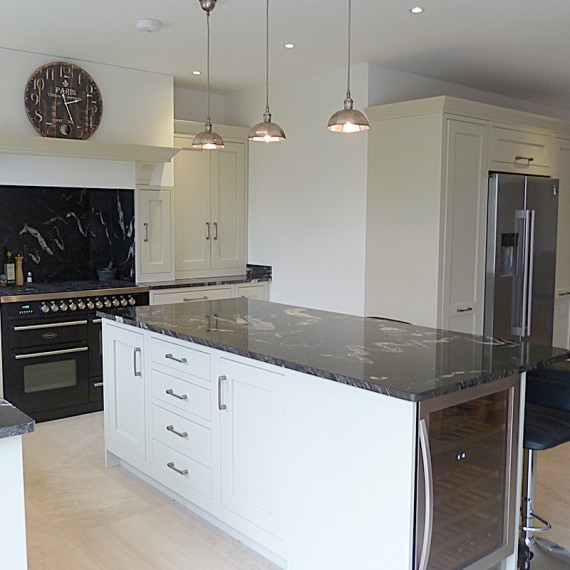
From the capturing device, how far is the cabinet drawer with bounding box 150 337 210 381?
2.96 m

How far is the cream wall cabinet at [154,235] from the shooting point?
16.8ft

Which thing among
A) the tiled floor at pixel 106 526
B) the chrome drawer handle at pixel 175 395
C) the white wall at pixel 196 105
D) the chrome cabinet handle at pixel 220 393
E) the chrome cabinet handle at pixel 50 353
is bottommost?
the tiled floor at pixel 106 526

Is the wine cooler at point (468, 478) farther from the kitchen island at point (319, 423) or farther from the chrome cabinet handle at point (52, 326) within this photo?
the chrome cabinet handle at point (52, 326)

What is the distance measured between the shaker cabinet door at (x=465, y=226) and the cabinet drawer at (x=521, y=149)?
0.49ft

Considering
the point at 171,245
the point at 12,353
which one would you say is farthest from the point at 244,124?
the point at 12,353

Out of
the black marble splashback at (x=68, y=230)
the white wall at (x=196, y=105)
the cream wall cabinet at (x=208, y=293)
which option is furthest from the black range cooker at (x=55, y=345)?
the white wall at (x=196, y=105)

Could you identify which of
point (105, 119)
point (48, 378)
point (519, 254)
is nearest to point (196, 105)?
point (105, 119)

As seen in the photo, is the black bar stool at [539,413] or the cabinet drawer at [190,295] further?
the cabinet drawer at [190,295]

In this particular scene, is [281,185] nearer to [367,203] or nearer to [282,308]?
[367,203]

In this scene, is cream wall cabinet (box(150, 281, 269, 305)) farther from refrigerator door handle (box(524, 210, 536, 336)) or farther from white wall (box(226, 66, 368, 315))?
refrigerator door handle (box(524, 210, 536, 336))

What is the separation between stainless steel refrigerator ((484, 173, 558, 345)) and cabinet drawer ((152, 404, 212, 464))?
2672mm

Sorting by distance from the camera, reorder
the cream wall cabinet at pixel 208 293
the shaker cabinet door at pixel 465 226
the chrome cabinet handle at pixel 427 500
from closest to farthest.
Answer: the chrome cabinet handle at pixel 427 500
the shaker cabinet door at pixel 465 226
the cream wall cabinet at pixel 208 293

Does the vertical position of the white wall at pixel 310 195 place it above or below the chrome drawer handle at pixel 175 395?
above

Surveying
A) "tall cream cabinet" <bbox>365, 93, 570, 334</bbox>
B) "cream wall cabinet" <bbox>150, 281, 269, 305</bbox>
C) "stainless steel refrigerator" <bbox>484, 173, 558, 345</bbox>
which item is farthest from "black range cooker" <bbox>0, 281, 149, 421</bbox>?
"stainless steel refrigerator" <bbox>484, 173, 558, 345</bbox>
